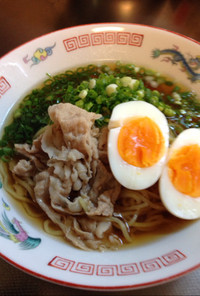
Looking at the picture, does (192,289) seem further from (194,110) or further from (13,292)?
(194,110)

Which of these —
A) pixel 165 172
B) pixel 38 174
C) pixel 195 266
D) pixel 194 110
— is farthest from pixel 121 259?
pixel 194 110

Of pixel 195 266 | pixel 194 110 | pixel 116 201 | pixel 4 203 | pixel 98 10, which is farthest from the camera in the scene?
pixel 98 10

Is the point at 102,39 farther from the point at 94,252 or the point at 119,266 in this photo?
the point at 119,266

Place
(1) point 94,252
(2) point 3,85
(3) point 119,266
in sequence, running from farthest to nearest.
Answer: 1. (2) point 3,85
2. (1) point 94,252
3. (3) point 119,266

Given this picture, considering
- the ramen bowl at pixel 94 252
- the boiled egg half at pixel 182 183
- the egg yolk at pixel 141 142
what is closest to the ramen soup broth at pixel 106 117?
the ramen bowl at pixel 94 252

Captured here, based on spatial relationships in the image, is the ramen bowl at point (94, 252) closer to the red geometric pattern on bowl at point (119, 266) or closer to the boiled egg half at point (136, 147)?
the red geometric pattern on bowl at point (119, 266)

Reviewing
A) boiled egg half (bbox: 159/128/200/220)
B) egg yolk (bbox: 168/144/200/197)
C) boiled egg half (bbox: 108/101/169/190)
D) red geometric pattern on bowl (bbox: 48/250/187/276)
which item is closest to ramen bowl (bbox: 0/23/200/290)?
red geometric pattern on bowl (bbox: 48/250/187/276)

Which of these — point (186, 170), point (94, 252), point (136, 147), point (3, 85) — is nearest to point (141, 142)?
point (136, 147)
